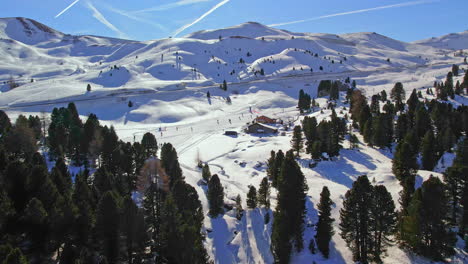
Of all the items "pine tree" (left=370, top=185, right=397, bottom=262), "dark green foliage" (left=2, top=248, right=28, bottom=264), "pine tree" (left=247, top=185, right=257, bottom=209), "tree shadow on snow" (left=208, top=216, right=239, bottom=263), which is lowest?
"tree shadow on snow" (left=208, top=216, right=239, bottom=263)

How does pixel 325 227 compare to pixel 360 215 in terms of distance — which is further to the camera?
pixel 325 227

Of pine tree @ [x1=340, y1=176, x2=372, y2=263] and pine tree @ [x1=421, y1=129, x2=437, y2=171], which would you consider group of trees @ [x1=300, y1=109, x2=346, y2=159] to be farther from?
pine tree @ [x1=340, y1=176, x2=372, y2=263]

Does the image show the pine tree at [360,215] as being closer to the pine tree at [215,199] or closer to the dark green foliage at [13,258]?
the pine tree at [215,199]

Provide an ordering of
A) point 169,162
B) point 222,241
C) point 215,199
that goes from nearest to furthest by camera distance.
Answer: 1. point 222,241
2. point 215,199
3. point 169,162

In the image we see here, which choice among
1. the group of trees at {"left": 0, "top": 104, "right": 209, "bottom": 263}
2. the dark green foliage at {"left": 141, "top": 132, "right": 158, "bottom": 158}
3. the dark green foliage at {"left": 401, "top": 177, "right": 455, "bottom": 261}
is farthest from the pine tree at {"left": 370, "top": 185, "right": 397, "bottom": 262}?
the dark green foliage at {"left": 141, "top": 132, "right": 158, "bottom": 158}

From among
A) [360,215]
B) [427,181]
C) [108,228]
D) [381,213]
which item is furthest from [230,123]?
[108,228]

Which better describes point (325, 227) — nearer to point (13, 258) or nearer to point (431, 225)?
point (431, 225)

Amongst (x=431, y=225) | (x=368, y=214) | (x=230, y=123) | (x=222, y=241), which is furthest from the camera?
(x=230, y=123)
